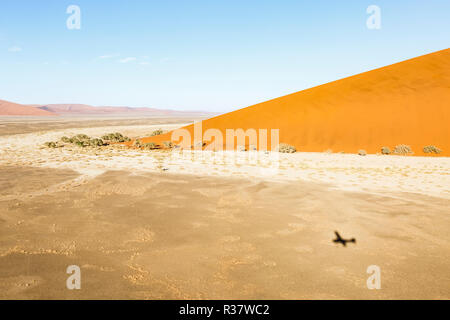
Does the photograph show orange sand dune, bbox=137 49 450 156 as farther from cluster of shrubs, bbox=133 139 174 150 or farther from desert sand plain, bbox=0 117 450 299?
desert sand plain, bbox=0 117 450 299

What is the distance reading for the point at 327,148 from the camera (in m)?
15.7

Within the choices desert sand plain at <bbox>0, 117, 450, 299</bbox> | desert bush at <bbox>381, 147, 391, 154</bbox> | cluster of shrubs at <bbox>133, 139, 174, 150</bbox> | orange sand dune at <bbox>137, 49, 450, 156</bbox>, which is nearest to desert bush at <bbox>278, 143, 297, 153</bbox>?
orange sand dune at <bbox>137, 49, 450, 156</bbox>

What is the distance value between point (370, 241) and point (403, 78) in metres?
19.0

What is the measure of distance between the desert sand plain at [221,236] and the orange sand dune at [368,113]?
A: 7.31 m

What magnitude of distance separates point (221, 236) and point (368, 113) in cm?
1605

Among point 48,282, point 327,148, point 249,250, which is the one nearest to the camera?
point 48,282

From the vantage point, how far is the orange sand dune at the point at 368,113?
50.1ft

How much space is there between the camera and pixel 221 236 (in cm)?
446

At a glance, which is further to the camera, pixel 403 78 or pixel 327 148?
pixel 403 78

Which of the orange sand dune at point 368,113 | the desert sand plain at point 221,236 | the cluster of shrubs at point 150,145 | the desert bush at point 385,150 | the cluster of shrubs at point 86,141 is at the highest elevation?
the orange sand dune at point 368,113

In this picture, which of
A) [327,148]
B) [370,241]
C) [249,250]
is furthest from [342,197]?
[327,148]

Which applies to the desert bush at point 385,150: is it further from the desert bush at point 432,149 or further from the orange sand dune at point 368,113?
the desert bush at point 432,149

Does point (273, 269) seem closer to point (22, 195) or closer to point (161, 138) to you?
point (22, 195)

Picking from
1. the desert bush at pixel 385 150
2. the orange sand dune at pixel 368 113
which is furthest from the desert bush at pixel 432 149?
the desert bush at pixel 385 150
